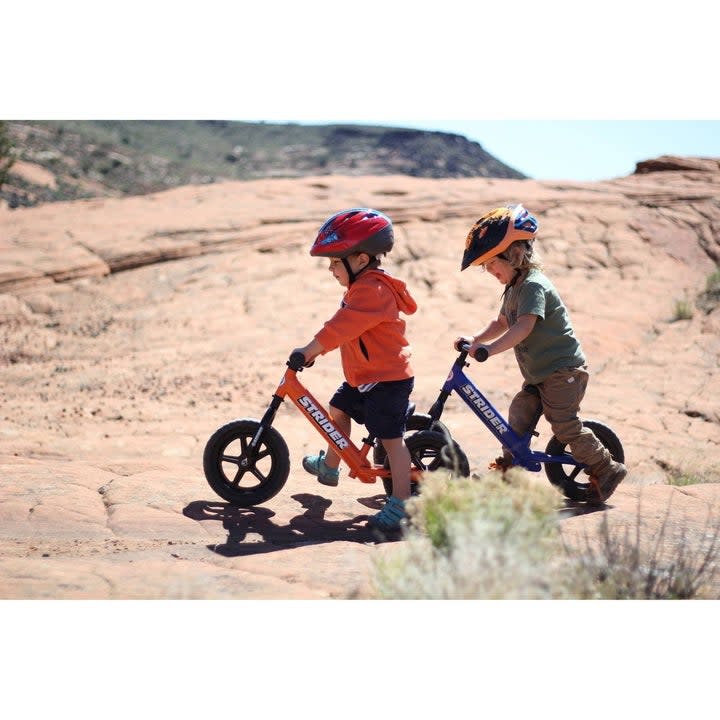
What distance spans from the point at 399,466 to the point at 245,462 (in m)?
0.84

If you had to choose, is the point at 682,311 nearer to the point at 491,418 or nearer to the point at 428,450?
the point at 491,418

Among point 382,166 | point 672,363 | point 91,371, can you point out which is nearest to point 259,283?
point 91,371

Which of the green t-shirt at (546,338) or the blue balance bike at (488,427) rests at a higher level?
the green t-shirt at (546,338)

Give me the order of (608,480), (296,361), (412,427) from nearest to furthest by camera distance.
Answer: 1. (296,361)
2. (608,480)
3. (412,427)

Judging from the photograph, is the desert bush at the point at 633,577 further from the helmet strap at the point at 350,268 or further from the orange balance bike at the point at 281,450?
the helmet strap at the point at 350,268

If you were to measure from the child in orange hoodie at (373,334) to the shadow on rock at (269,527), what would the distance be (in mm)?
194

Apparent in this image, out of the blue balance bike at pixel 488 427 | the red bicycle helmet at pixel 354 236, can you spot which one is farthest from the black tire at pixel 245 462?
the red bicycle helmet at pixel 354 236

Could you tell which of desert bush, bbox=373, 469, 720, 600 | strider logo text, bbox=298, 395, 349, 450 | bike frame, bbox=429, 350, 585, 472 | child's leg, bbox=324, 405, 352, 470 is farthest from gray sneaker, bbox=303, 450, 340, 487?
desert bush, bbox=373, 469, 720, 600

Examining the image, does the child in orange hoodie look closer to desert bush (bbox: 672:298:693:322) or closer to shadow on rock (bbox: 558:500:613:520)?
shadow on rock (bbox: 558:500:613:520)

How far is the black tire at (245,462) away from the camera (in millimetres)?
4566

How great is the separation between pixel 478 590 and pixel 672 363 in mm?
7472

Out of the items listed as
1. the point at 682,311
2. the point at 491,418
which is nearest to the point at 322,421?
the point at 491,418

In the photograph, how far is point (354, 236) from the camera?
4.30 meters

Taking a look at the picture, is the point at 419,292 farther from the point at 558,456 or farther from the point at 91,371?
the point at 558,456
